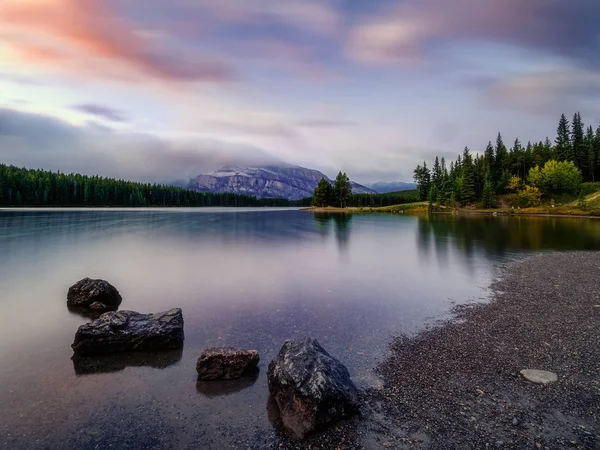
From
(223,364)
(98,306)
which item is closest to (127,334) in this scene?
(223,364)

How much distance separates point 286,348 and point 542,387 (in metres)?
8.73

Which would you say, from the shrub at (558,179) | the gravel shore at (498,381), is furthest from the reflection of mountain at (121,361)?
the shrub at (558,179)

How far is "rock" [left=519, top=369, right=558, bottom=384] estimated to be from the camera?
11711 millimetres

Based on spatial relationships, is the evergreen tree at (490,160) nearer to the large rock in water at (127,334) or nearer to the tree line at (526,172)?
the tree line at (526,172)

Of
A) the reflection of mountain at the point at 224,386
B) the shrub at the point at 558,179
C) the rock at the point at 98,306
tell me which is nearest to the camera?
the reflection of mountain at the point at 224,386

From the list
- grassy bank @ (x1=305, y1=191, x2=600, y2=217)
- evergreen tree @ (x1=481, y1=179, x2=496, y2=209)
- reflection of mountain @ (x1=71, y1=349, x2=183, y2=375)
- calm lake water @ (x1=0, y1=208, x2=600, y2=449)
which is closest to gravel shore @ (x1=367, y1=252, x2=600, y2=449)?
calm lake water @ (x1=0, y1=208, x2=600, y2=449)

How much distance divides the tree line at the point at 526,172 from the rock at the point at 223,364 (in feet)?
560

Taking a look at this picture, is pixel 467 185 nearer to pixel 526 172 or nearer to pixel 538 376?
pixel 526 172

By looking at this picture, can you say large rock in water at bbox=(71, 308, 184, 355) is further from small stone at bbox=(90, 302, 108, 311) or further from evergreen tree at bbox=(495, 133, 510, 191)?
evergreen tree at bbox=(495, 133, 510, 191)

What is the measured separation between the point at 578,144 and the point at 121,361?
212 metres

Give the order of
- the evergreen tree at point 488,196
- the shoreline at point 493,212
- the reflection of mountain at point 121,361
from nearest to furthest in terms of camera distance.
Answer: the reflection of mountain at point 121,361 → the shoreline at point 493,212 → the evergreen tree at point 488,196

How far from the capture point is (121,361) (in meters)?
14.0

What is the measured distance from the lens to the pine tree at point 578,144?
161 metres

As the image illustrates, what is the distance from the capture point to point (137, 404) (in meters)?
11.0
